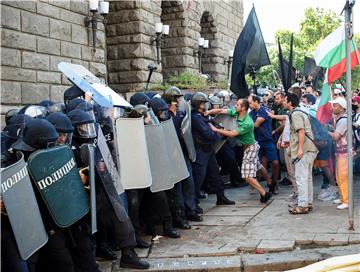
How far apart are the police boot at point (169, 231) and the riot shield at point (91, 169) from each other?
6.68 feet

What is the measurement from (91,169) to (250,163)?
4.12 m

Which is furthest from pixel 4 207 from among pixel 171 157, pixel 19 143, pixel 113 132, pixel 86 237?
pixel 171 157

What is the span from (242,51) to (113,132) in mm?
4736

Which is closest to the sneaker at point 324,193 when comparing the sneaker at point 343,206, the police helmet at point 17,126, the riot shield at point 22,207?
the sneaker at point 343,206

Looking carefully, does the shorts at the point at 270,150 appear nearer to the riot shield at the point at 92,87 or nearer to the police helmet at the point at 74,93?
the riot shield at the point at 92,87

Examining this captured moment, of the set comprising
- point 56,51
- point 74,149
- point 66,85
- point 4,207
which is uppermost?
point 56,51

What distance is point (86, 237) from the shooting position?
4.74 metres

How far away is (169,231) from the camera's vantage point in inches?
256

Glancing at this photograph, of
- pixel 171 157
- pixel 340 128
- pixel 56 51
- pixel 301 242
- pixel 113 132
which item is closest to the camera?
pixel 113 132

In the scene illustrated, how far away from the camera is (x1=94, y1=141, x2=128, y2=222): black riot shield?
476 cm

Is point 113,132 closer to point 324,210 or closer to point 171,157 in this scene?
point 171,157

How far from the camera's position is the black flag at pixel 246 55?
9.58m

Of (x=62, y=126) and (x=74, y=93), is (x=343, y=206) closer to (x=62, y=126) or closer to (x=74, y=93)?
(x=74, y=93)

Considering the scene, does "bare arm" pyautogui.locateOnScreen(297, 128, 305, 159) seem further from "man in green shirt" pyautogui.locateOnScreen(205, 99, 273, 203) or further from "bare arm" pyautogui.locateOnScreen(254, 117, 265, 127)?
"bare arm" pyautogui.locateOnScreen(254, 117, 265, 127)
